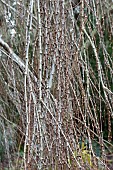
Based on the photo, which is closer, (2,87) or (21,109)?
(21,109)

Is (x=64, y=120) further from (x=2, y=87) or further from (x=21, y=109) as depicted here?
(x=2, y=87)

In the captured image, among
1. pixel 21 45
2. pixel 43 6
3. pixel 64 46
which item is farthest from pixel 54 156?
pixel 21 45

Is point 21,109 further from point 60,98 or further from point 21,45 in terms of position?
point 60,98

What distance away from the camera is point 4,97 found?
7.33ft

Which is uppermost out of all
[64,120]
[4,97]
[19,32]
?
[19,32]

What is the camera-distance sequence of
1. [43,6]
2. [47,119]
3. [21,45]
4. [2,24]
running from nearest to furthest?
[47,119] < [43,6] < [21,45] < [2,24]

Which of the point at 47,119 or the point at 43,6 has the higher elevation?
the point at 43,6

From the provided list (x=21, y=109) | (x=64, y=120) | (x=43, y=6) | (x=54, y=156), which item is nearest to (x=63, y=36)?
(x=43, y=6)

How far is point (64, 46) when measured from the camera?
4.16 feet

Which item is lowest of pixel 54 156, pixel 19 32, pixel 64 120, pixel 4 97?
pixel 54 156

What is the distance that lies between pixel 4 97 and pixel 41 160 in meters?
1.21

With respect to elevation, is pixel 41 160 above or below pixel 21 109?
below

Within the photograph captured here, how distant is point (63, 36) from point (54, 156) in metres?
0.38

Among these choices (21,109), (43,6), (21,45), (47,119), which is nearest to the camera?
(47,119)
